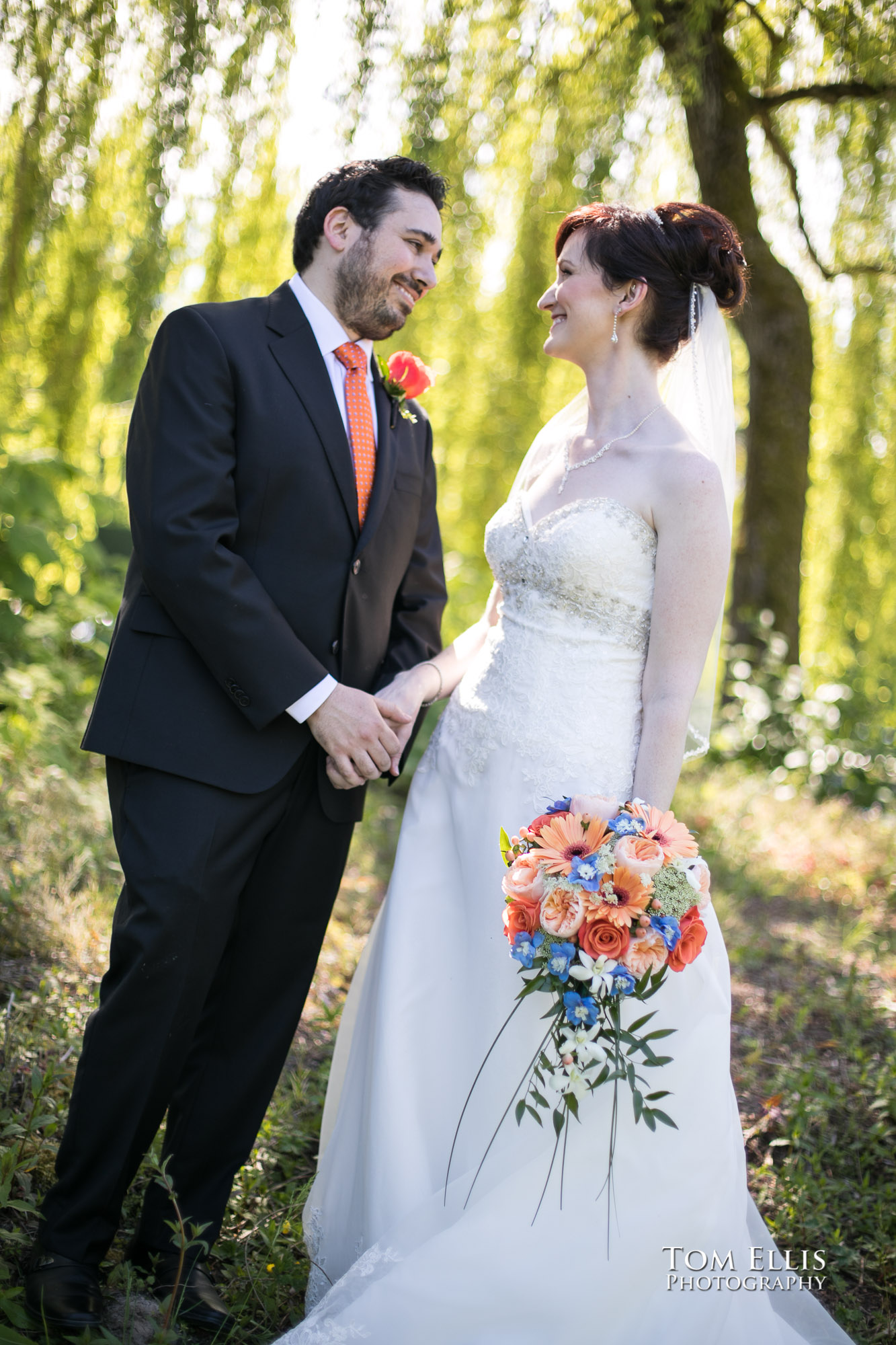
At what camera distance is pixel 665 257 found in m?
2.32

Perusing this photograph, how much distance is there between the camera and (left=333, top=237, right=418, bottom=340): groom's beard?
7.63 feet

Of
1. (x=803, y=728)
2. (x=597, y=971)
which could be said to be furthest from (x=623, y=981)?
(x=803, y=728)

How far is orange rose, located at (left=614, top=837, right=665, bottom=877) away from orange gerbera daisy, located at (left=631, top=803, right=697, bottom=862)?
0.10 feet

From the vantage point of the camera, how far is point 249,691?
2.08m

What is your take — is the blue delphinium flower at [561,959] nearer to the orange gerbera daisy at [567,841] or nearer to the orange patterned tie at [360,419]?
the orange gerbera daisy at [567,841]

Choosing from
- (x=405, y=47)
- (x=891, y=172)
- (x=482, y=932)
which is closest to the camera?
(x=482, y=932)

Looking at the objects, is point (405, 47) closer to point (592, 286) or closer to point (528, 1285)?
point (592, 286)

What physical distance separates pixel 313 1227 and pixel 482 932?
790 mm

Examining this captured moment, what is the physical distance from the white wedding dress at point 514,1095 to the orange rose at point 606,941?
17.9 inches

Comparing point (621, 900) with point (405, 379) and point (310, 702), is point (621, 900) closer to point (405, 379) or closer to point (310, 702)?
point (310, 702)

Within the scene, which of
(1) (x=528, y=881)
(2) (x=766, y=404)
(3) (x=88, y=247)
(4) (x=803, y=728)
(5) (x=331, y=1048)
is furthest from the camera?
(2) (x=766, y=404)

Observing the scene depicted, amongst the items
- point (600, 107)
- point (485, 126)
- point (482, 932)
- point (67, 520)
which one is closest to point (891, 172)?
point (600, 107)

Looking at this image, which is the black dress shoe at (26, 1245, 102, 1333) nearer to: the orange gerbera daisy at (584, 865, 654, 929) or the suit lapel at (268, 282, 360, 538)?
the orange gerbera daisy at (584, 865, 654, 929)

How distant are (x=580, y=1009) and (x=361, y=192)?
5.97 feet
